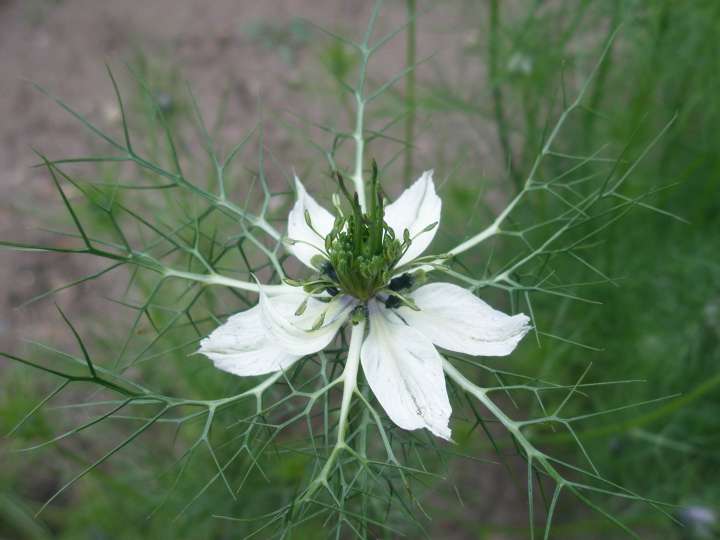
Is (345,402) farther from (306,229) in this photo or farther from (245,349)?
(306,229)

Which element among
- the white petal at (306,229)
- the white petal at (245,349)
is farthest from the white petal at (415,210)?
the white petal at (245,349)

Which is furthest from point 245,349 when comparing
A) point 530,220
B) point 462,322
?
point 530,220

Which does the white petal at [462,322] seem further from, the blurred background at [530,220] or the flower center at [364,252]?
the blurred background at [530,220]

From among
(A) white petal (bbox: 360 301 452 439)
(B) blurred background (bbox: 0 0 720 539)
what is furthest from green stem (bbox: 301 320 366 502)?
(B) blurred background (bbox: 0 0 720 539)

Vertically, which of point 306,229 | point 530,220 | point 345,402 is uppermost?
point 306,229

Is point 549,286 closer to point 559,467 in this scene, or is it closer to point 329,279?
point 329,279

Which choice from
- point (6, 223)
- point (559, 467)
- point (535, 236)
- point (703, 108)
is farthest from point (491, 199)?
point (6, 223)

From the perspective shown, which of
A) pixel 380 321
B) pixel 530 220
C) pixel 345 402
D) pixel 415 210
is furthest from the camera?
pixel 530 220
